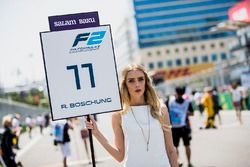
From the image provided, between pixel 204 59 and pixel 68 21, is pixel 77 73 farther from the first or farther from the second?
pixel 204 59

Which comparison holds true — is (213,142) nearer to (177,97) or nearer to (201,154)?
(201,154)

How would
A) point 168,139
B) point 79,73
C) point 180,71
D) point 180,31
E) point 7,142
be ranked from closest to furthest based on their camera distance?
point 168,139 → point 79,73 → point 7,142 → point 180,71 → point 180,31

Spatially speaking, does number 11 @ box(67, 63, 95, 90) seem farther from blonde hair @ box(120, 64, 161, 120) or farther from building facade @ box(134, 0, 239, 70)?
building facade @ box(134, 0, 239, 70)

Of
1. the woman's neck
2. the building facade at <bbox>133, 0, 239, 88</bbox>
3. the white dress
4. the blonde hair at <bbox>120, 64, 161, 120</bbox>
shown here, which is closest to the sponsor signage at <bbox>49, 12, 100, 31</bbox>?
the blonde hair at <bbox>120, 64, 161, 120</bbox>

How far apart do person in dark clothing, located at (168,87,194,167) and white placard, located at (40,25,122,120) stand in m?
6.21

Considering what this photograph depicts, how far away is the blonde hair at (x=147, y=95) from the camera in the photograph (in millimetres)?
3700

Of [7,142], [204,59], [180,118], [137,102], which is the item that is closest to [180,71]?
[204,59]

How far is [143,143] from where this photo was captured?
365cm

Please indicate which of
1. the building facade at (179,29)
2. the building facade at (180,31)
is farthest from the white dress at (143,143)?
the building facade at (179,29)

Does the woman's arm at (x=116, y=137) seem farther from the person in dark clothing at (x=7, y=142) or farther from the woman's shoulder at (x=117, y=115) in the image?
the person in dark clothing at (x=7, y=142)

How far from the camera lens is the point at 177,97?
10.5 metres

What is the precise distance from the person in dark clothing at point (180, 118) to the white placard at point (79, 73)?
6.21m

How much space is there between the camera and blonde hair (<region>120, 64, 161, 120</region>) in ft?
12.1

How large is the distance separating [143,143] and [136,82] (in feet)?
1.46
